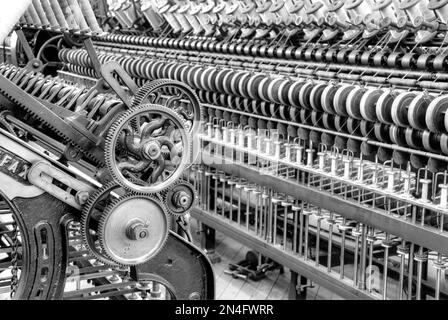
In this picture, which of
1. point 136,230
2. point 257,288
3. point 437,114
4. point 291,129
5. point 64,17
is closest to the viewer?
point 136,230

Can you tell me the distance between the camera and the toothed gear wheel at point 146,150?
3990mm

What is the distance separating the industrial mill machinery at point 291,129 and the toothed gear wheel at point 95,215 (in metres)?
0.01

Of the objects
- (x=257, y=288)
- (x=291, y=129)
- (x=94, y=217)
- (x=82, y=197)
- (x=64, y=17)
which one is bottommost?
(x=257, y=288)

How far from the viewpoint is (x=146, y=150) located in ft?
13.4

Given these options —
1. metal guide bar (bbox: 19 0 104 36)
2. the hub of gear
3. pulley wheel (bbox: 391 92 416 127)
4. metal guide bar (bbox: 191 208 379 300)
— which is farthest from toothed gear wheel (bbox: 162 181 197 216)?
metal guide bar (bbox: 191 208 379 300)

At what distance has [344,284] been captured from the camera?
20.4 feet

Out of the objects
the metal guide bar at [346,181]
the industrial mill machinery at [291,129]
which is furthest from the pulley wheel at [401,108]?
the metal guide bar at [346,181]

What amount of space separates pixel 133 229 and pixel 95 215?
0.80 ft

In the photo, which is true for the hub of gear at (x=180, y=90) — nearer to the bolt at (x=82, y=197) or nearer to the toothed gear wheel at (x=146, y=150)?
the toothed gear wheel at (x=146, y=150)

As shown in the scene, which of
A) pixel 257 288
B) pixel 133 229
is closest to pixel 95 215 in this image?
pixel 133 229

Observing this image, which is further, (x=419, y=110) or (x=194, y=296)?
(x=419, y=110)

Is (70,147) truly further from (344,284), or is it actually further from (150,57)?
(150,57)

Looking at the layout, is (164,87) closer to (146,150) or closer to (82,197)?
(146,150)
